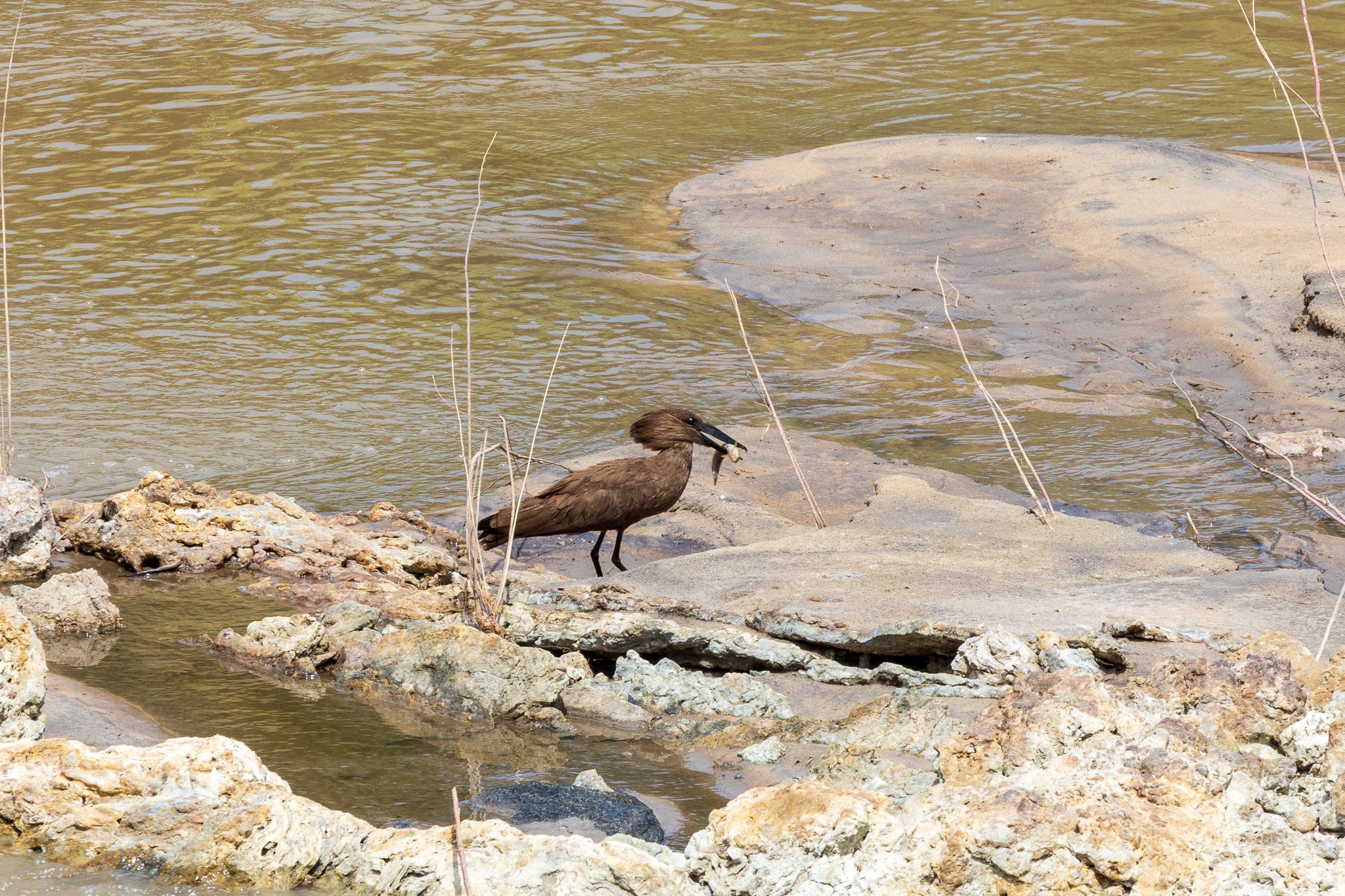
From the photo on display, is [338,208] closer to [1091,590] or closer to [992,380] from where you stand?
[992,380]

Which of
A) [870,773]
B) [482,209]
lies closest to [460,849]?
[870,773]

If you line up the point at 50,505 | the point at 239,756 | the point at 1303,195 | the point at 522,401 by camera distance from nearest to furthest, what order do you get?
the point at 239,756, the point at 50,505, the point at 522,401, the point at 1303,195

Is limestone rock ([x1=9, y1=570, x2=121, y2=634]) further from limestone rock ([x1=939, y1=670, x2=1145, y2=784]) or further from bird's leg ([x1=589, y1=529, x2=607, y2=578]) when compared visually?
limestone rock ([x1=939, y1=670, x2=1145, y2=784])

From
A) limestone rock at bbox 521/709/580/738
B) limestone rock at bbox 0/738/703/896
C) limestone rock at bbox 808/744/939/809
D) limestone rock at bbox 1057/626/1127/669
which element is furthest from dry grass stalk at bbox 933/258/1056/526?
limestone rock at bbox 0/738/703/896

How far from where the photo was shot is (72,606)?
4.86m

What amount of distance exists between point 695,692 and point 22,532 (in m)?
2.73

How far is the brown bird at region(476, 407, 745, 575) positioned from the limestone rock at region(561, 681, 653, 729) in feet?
6.65

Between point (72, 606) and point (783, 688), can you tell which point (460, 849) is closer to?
point (783, 688)

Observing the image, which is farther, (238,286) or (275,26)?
(275,26)

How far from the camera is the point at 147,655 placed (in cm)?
474

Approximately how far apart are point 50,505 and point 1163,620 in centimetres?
462

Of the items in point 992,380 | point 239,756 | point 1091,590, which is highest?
point 239,756

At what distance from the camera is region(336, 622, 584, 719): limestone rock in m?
4.41

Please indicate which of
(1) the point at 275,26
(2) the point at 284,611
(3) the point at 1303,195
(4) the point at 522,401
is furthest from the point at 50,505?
(1) the point at 275,26
